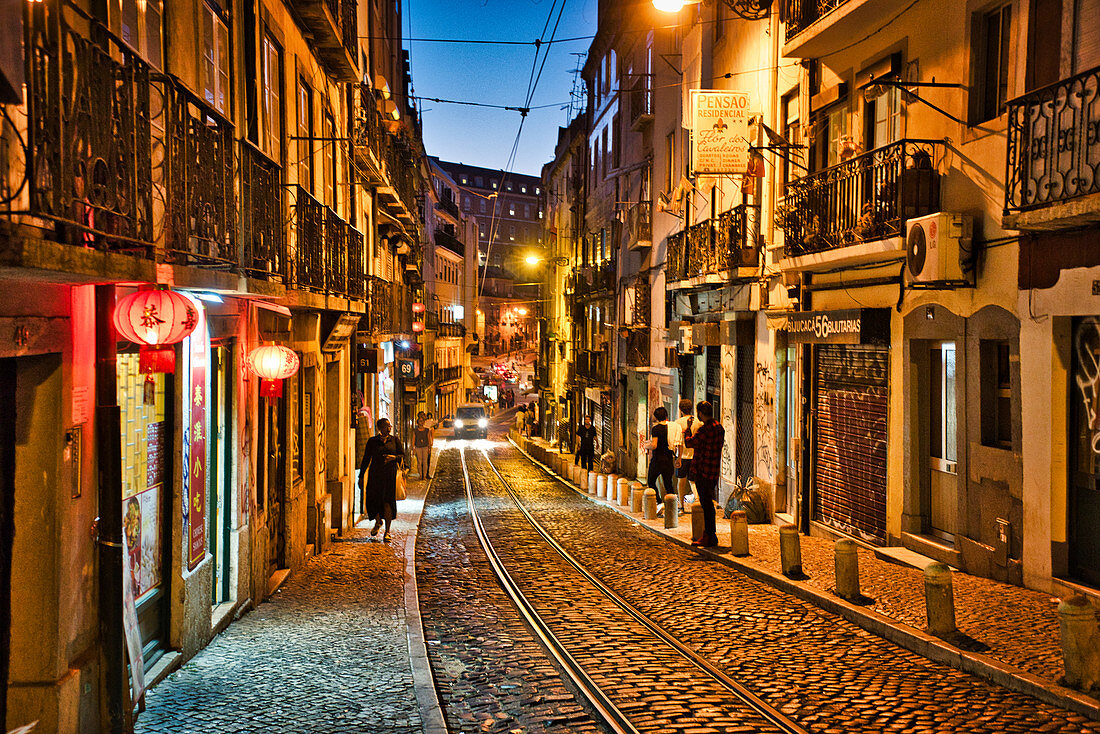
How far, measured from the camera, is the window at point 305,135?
46.2ft

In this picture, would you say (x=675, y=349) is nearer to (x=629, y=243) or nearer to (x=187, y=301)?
(x=629, y=243)

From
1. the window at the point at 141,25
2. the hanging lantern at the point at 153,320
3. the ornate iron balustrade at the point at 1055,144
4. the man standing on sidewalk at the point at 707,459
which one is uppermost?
the window at the point at 141,25

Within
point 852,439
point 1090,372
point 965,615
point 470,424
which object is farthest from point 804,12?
point 470,424

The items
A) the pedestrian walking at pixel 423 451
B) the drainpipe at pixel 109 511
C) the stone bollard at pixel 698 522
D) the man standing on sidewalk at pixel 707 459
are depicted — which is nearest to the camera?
the drainpipe at pixel 109 511

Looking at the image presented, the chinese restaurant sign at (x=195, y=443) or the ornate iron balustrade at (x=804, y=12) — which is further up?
the ornate iron balustrade at (x=804, y=12)

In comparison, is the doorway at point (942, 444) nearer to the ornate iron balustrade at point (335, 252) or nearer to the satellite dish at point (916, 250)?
the satellite dish at point (916, 250)

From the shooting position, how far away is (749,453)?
18828 mm

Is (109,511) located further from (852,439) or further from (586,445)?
(586,445)

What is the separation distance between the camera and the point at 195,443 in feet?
29.1

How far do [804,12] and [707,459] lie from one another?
7155mm

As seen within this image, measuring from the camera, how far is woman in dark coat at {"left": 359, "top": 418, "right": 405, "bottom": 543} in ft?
49.9

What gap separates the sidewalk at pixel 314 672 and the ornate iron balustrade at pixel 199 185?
136 inches

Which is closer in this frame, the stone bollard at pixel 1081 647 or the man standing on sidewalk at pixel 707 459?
the stone bollard at pixel 1081 647

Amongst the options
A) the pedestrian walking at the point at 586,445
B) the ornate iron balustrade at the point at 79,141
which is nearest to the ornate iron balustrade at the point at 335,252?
the ornate iron balustrade at the point at 79,141
